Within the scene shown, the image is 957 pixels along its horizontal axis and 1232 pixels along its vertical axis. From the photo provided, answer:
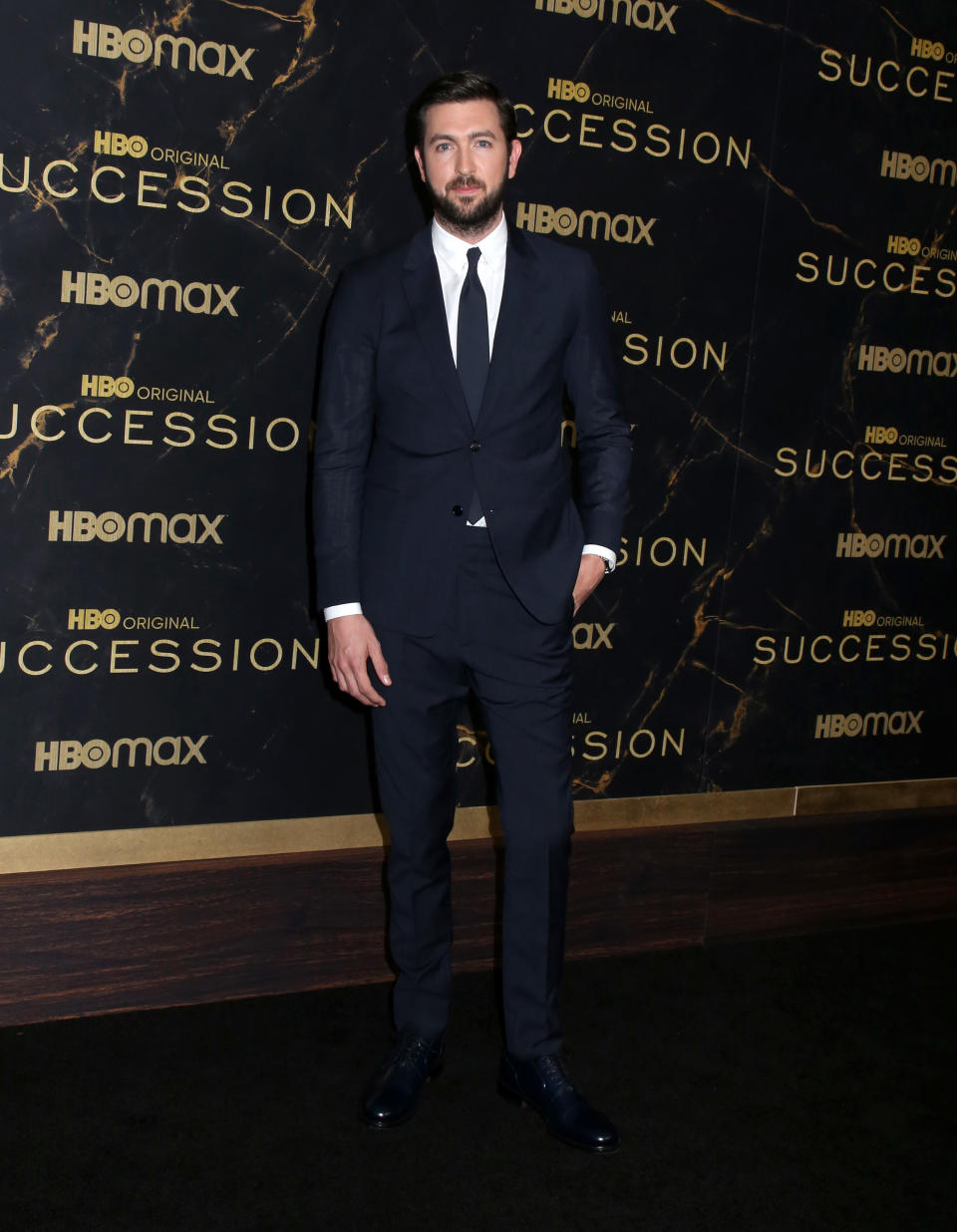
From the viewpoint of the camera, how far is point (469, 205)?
6.44 ft

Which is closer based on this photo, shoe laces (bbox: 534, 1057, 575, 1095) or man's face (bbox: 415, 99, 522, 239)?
man's face (bbox: 415, 99, 522, 239)

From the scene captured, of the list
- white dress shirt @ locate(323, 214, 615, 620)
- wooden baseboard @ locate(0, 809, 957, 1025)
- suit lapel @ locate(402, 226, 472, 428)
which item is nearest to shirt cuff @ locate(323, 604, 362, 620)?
white dress shirt @ locate(323, 214, 615, 620)

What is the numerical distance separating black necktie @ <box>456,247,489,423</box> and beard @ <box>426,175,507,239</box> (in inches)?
2.0

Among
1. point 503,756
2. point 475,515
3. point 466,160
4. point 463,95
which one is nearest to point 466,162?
point 466,160

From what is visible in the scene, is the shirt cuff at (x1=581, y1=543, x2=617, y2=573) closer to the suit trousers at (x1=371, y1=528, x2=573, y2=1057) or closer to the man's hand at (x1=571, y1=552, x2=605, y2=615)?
the man's hand at (x1=571, y1=552, x2=605, y2=615)

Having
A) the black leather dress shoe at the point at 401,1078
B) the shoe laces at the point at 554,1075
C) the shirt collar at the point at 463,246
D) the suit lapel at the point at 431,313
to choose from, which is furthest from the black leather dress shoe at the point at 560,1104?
the shirt collar at the point at 463,246

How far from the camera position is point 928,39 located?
Answer: 2795 mm

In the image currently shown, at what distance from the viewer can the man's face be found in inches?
76.6

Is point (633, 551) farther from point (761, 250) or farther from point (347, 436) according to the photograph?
point (347, 436)

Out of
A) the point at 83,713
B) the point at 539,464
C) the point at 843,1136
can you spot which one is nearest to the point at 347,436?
the point at 539,464

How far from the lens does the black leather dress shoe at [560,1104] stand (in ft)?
6.60

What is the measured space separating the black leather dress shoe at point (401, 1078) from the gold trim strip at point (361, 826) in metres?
0.53

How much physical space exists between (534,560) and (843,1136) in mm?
1136

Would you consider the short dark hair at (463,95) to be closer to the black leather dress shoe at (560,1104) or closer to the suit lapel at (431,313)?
the suit lapel at (431,313)
